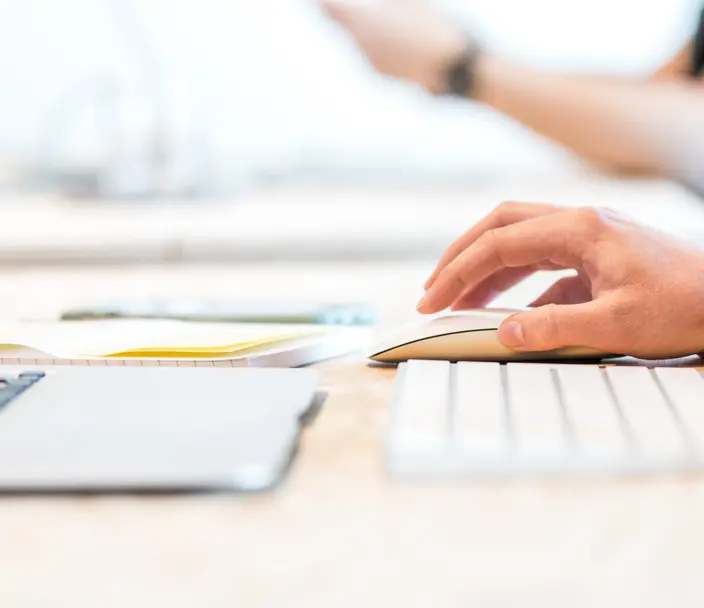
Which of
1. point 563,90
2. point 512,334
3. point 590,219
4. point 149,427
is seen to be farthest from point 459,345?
point 563,90

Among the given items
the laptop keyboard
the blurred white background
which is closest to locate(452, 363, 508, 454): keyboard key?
the laptop keyboard

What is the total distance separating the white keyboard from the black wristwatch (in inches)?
47.0

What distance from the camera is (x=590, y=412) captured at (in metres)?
0.51

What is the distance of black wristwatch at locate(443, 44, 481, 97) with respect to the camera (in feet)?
5.64

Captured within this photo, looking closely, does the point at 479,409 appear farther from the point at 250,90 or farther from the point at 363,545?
the point at 250,90

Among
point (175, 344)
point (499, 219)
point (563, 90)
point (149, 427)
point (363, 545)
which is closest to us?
point (363, 545)

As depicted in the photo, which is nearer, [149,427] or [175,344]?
[149,427]

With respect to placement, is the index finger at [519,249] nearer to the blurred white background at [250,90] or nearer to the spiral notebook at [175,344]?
the spiral notebook at [175,344]

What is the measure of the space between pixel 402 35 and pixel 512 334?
1.22 metres

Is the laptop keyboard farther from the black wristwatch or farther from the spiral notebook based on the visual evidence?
the black wristwatch

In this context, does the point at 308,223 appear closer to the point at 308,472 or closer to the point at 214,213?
the point at 214,213

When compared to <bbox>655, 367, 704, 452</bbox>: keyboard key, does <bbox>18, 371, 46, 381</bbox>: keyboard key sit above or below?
above

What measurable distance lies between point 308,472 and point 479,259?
0.36 metres

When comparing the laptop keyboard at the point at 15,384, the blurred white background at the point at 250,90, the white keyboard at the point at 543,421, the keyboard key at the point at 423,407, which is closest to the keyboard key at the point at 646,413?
the white keyboard at the point at 543,421
